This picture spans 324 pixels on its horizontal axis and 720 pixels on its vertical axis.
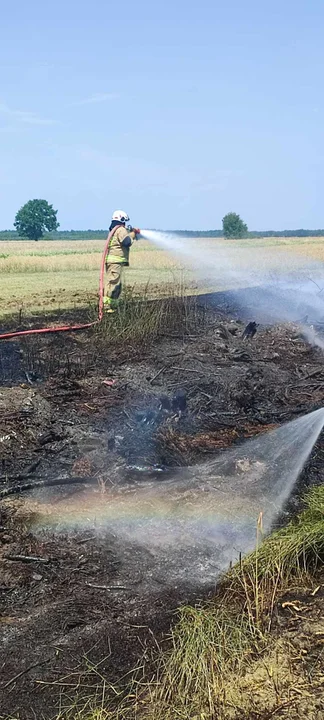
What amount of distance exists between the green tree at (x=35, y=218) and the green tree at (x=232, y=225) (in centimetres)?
2827

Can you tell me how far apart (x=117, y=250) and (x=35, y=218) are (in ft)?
292

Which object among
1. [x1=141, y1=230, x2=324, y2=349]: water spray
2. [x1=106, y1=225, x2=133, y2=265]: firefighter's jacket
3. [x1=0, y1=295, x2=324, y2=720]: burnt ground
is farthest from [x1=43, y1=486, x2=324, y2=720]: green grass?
[x1=106, y1=225, x2=133, y2=265]: firefighter's jacket

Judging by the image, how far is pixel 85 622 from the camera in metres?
3.94

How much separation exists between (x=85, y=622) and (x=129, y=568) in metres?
0.70

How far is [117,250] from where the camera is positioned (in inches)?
466

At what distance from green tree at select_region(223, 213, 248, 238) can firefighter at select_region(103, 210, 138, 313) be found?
7068 cm

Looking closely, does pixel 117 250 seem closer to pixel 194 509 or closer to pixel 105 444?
pixel 105 444

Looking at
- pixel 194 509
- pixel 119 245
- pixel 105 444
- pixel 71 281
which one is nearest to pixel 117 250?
pixel 119 245

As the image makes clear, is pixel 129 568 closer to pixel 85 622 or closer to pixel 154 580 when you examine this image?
pixel 154 580

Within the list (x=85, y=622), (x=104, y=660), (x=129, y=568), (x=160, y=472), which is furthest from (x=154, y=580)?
(x=160, y=472)

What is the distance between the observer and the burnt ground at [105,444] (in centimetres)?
369

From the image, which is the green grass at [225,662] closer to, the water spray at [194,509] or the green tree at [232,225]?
the water spray at [194,509]

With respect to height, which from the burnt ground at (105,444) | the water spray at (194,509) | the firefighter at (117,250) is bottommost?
the water spray at (194,509)

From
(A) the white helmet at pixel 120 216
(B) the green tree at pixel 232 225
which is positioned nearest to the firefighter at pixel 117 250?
(A) the white helmet at pixel 120 216
